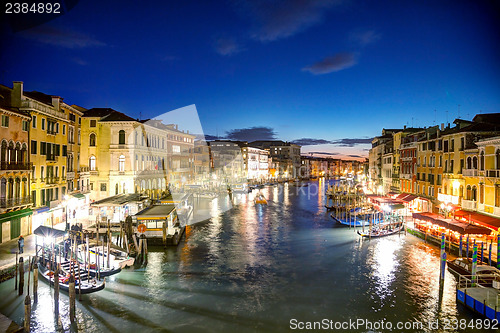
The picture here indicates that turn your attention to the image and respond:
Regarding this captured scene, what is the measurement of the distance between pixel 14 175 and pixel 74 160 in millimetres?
9954

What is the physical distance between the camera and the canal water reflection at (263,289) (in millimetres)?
13570

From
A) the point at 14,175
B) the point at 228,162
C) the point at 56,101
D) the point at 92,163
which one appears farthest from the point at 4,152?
the point at 228,162

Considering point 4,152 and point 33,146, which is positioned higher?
point 33,146

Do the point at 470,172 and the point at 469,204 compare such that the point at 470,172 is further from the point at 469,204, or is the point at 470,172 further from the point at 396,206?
the point at 396,206

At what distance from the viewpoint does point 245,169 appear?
10800cm

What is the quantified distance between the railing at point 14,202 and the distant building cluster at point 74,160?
0.06 m

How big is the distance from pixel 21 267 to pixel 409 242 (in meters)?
25.3

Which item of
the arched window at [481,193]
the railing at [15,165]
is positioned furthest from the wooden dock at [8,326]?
the arched window at [481,193]

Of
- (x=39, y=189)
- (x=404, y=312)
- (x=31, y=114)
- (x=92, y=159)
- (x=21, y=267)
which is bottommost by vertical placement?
(x=404, y=312)

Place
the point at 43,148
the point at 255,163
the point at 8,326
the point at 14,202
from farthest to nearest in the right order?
the point at 255,163, the point at 43,148, the point at 14,202, the point at 8,326

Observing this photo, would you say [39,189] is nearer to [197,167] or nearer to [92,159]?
[92,159]

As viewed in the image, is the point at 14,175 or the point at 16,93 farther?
the point at 16,93

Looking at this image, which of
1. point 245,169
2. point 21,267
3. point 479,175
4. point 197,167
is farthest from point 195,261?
point 245,169

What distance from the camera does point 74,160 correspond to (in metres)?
31.7
